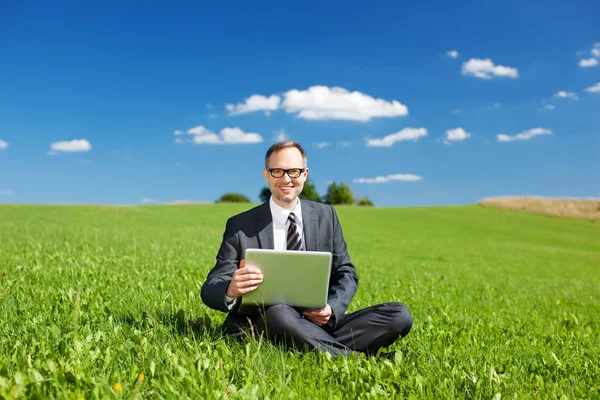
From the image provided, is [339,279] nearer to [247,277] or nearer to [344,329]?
[344,329]

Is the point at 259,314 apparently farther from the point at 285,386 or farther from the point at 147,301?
the point at 147,301

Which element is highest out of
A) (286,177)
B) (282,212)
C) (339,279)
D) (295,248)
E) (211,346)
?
(286,177)

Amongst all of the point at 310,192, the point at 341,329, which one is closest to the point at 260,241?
the point at 341,329

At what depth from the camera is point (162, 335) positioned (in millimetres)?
4996

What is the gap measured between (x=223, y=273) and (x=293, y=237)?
760 millimetres

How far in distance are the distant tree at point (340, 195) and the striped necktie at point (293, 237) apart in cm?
9981

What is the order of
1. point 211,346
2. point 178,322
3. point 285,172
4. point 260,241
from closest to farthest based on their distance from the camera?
point 285,172 → point 211,346 → point 260,241 → point 178,322

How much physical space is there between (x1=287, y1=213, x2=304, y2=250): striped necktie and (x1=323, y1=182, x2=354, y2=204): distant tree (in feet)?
327

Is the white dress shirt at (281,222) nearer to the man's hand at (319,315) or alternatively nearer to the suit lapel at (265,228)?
the suit lapel at (265,228)

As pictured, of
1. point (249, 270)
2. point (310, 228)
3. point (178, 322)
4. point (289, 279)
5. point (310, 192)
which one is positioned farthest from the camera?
point (310, 192)

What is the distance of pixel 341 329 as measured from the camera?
16.7ft

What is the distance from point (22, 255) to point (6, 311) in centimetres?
595

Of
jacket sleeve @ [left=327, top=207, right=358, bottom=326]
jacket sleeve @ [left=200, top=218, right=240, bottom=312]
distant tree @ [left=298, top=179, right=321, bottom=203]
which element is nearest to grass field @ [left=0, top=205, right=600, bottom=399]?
jacket sleeve @ [left=200, top=218, right=240, bottom=312]

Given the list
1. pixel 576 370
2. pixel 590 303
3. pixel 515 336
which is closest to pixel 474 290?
pixel 590 303
